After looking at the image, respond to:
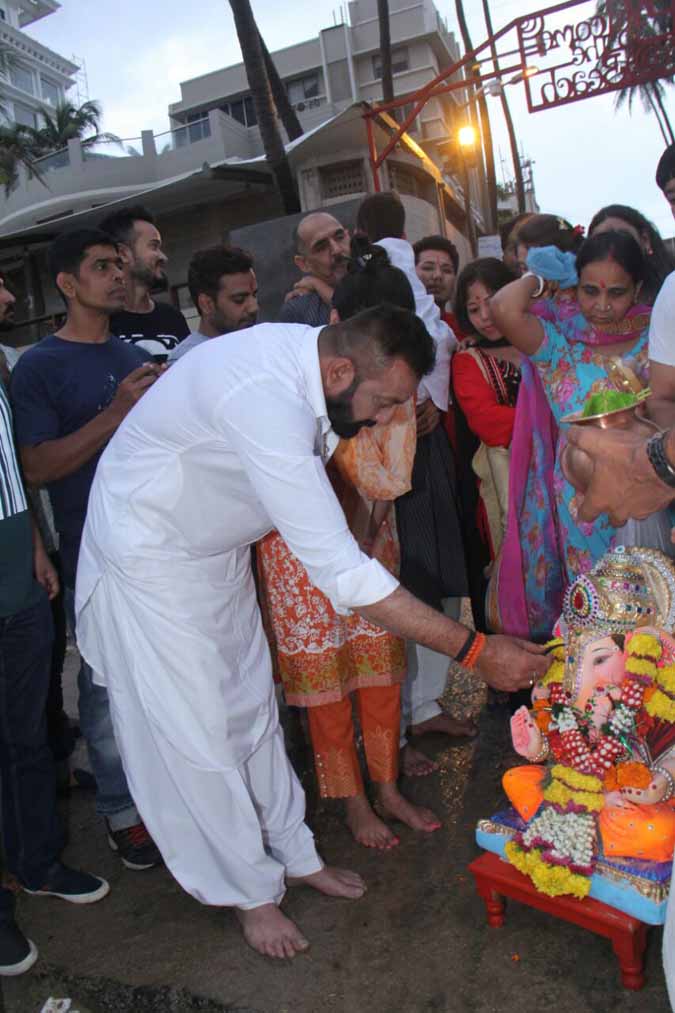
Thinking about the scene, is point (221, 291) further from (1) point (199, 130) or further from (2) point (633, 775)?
(1) point (199, 130)

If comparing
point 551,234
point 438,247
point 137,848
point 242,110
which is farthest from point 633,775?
point 242,110

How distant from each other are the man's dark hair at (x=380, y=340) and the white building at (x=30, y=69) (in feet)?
134

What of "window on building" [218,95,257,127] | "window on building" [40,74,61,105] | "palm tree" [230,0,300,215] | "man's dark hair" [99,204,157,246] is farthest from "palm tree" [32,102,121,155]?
"man's dark hair" [99,204,157,246]

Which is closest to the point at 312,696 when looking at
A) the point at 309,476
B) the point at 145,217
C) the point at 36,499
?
the point at 309,476

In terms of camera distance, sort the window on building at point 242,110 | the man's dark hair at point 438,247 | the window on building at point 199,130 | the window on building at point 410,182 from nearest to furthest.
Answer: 1. the man's dark hair at point 438,247
2. the window on building at point 410,182
3. the window on building at point 199,130
4. the window on building at point 242,110

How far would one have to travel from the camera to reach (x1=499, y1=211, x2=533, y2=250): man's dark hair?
3727 millimetres

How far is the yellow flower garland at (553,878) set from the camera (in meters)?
1.92

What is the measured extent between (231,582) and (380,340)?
860mm

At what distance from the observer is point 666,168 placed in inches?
105

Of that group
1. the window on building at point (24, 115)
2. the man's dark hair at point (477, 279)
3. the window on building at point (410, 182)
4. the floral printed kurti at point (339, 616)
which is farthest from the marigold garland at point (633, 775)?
the window on building at point (24, 115)

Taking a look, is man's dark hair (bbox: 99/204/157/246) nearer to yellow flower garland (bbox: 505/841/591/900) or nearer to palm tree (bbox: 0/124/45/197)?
yellow flower garland (bbox: 505/841/591/900)

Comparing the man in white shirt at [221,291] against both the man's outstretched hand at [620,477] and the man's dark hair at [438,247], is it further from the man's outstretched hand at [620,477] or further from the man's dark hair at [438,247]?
the man's outstretched hand at [620,477]

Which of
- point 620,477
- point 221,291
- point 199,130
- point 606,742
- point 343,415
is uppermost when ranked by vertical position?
point 199,130

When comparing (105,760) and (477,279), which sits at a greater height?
(477,279)
